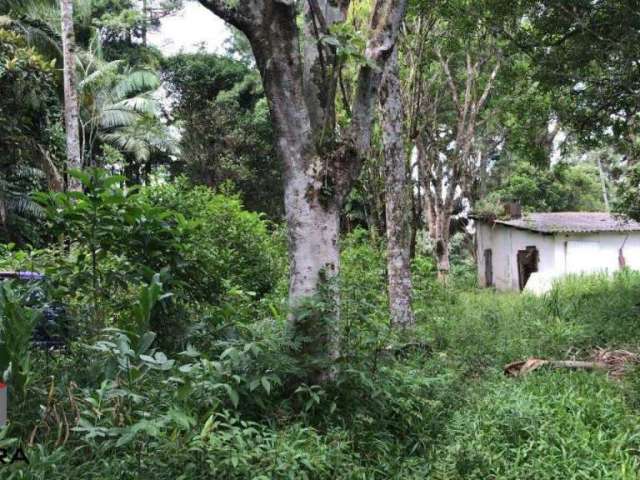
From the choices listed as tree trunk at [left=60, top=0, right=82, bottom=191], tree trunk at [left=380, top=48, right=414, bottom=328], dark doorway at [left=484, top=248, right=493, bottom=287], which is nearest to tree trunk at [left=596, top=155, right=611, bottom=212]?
dark doorway at [left=484, top=248, right=493, bottom=287]

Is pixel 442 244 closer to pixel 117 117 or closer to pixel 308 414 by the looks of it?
pixel 308 414

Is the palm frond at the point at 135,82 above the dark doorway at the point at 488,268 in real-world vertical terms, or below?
above

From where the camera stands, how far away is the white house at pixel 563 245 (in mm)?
19953

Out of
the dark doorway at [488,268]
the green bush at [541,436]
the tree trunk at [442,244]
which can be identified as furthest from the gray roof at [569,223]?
the green bush at [541,436]

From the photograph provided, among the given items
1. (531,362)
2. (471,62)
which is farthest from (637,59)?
(471,62)

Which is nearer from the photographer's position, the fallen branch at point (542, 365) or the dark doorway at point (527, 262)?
the fallen branch at point (542, 365)

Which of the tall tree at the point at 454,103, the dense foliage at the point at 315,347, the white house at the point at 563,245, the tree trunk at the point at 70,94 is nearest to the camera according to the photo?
the dense foliage at the point at 315,347

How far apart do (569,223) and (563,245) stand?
47.4 inches

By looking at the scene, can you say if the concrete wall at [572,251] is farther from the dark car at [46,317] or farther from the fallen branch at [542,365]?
the dark car at [46,317]

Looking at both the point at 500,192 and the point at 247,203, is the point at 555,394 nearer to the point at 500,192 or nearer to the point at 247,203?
the point at 247,203

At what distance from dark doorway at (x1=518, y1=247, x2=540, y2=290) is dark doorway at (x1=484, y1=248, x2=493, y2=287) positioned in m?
2.57

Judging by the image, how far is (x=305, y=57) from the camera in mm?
5078

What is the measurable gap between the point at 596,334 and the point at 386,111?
422 centimetres

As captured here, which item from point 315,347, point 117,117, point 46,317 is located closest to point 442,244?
point 315,347
